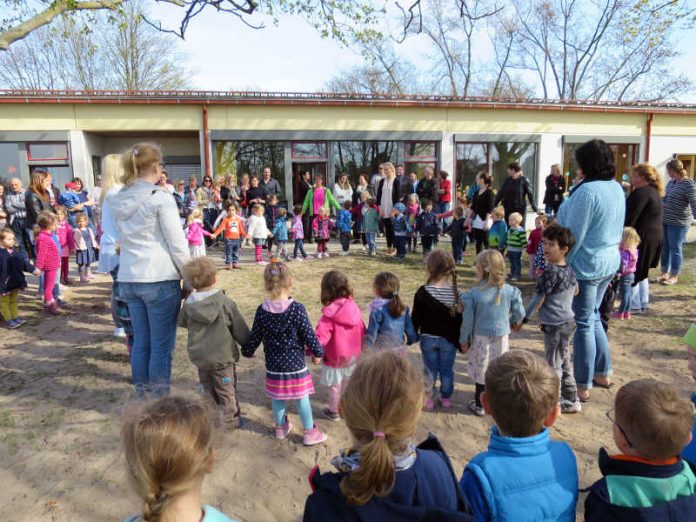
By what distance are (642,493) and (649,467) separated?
82 millimetres

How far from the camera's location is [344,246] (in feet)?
36.3

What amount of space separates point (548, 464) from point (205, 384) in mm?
2473

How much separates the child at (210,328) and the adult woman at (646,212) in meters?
3.93

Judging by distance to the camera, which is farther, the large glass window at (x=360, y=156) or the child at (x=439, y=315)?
the large glass window at (x=360, y=156)

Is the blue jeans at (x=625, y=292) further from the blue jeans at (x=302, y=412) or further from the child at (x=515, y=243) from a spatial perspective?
the blue jeans at (x=302, y=412)

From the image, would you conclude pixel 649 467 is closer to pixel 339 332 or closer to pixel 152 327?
pixel 339 332

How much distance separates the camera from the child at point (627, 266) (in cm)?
555

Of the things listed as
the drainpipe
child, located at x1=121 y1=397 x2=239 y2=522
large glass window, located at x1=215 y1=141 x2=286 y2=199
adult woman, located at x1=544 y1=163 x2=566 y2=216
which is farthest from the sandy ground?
the drainpipe

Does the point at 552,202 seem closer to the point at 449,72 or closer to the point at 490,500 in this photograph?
the point at 490,500

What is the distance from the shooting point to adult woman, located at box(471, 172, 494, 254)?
9.19 m

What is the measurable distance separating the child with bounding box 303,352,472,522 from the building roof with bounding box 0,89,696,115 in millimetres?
13888

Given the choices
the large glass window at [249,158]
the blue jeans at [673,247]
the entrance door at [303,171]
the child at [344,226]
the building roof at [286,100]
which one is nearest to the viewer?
the blue jeans at [673,247]

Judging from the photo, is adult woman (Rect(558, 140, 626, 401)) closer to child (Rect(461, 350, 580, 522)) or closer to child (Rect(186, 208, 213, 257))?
child (Rect(461, 350, 580, 522))

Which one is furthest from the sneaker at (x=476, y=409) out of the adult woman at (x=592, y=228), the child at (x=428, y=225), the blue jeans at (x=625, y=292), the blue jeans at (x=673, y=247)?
the child at (x=428, y=225)
